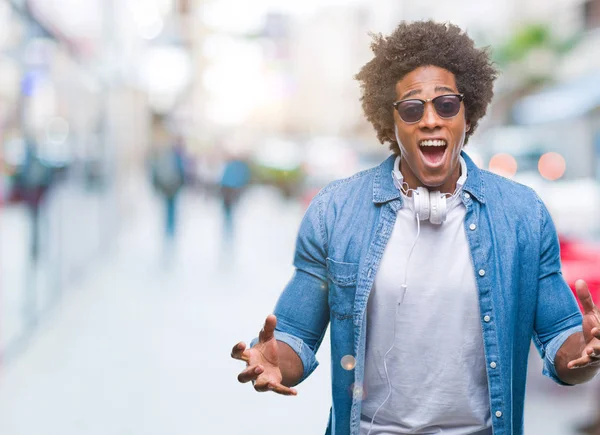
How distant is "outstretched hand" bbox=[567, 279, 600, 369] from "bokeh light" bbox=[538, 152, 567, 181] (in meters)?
9.44

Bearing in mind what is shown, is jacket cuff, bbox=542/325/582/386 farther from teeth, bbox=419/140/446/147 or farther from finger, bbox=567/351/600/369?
teeth, bbox=419/140/446/147

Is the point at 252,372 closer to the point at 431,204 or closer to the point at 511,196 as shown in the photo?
the point at 431,204

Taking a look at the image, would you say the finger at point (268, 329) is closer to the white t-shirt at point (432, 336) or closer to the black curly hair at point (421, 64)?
the white t-shirt at point (432, 336)

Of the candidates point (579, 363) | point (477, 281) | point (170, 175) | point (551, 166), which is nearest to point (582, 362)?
point (579, 363)

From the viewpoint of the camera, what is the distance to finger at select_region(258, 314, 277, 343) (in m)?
2.32

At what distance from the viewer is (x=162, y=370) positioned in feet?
23.4

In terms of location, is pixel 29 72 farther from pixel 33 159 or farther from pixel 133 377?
pixel 133 377

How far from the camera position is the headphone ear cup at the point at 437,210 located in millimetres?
2385

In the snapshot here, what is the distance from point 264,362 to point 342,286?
11.0 inches

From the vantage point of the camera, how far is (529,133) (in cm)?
3500

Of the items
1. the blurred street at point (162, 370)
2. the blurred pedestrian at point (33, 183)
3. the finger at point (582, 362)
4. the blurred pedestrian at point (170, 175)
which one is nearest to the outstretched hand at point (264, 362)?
the finger at point (582, 362)

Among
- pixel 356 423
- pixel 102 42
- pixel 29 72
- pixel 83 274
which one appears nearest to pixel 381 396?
pixel 356 423

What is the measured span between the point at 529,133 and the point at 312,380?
96.9 ft

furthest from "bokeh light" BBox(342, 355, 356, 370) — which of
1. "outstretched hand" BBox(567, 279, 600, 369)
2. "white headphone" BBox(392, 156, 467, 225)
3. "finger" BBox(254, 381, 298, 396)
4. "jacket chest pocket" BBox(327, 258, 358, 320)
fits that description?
"outstretched hand" BBox(567, 279, 600, 369)
